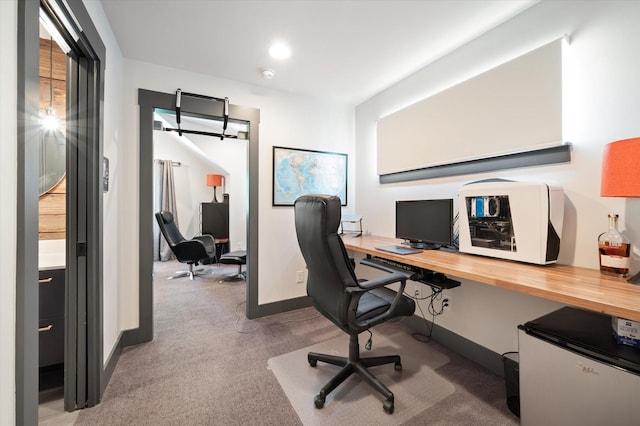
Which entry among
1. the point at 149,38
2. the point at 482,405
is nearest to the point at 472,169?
the point at 482,405

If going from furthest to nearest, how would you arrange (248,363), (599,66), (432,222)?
1. (432,222)
2. (248,363)
3. (599,66)

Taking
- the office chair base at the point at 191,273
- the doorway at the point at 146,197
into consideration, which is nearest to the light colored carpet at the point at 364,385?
the doorway at the point at 146,197

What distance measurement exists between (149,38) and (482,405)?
341 cm

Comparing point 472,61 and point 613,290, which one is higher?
point 472,61

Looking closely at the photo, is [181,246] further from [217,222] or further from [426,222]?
[426,222]

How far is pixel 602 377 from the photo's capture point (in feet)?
3.16

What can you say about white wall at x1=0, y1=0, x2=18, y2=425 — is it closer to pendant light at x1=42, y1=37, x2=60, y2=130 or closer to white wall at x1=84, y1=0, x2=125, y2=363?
white wall at x1=84, y1=0, x2=125, y2=363

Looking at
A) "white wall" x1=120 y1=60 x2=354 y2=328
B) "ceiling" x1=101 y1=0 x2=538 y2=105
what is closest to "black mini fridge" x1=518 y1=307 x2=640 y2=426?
"ceiling" x1=101 y1=0 x2=538 y2=105

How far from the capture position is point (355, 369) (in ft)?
5.37

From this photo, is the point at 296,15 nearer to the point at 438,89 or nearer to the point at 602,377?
the point at 438,89

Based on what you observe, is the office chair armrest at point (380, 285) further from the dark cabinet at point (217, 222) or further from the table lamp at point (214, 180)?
the table lamp at point (214, 180)

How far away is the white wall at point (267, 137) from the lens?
2156 mm

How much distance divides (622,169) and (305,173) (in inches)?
94.3

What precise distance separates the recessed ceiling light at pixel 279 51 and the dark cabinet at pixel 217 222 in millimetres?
3920
